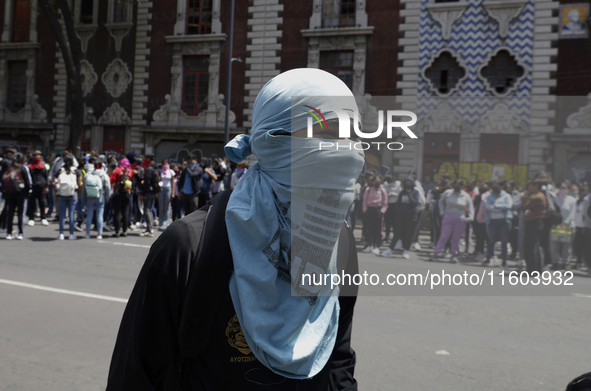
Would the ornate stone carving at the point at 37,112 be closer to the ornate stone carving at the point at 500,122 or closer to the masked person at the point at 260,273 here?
the ornate stone carving at the point at 500,122

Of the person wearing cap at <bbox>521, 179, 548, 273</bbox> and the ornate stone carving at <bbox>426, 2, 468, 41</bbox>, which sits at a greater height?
the ornate stone carving at <bbox>426, 2, 468, 41</bbox>

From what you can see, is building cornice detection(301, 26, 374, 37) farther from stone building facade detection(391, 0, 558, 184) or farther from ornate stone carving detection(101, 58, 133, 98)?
ornate stone carving detection(101, 58, 133, 98)

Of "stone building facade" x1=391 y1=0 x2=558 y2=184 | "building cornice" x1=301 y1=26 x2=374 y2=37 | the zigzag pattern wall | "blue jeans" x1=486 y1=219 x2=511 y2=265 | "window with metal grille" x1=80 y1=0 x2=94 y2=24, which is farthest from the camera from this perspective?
"window with metal grille" x1=80 y1=0 x2=94 y2=24

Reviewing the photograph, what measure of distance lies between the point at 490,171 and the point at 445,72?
7.32 meters

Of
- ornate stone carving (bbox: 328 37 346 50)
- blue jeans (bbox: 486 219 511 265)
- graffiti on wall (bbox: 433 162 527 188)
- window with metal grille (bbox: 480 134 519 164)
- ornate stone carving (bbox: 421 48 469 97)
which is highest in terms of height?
ornate stone carving (bbox: 328 37 346 50)

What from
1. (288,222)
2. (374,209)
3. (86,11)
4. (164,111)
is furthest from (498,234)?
(86,11)

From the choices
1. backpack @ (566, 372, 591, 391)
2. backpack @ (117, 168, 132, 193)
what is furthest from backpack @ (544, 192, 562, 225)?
backpack @ (566, 372, 591, 391)

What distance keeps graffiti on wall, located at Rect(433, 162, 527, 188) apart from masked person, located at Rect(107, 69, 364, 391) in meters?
11.8

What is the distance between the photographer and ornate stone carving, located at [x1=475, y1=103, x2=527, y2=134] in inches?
672

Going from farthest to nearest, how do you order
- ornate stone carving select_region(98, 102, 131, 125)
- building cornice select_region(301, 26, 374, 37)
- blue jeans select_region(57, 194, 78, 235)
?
ornate stone carving select_region(98, 102, 131, 125) → building cornice select_region(301, 26, 374, 37) → blue jeans select_region(57, 194, 78, 235)

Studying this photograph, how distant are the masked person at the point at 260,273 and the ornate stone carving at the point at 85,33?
1082 inches

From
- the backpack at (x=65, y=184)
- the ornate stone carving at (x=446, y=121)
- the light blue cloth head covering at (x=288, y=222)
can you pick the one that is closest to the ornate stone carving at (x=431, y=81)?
the ornate stone carving at (x=446, y=121)

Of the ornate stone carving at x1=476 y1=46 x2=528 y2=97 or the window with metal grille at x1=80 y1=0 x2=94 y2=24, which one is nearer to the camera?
the ornate stone carving at x1=476 y1=46 x2=528 y2=97

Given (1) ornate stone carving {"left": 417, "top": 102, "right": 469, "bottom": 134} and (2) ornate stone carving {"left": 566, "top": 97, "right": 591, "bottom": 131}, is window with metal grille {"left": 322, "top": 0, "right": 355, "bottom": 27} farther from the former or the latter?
(2) ornate stone carving {"left": 566, "top": 97, "right": 591, "bottom": 131}
